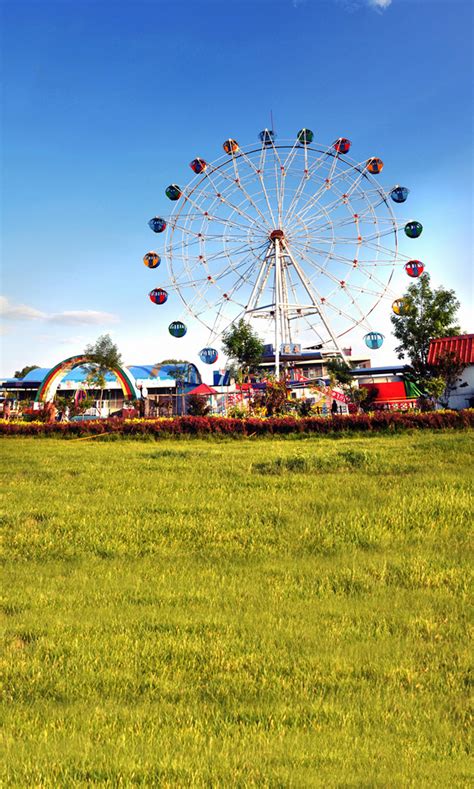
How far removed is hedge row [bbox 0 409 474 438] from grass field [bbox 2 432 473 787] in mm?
8350

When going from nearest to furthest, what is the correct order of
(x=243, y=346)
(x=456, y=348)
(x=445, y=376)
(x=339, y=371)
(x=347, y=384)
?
1. (x=445, y=376)
2. (x=456, y=348)
3. (x=347, y=384)
4. (x=339, y=371)
5. (x=243, y=346)

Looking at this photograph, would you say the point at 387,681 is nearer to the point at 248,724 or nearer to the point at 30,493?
the point at 248,724

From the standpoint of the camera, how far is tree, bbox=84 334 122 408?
44.1m

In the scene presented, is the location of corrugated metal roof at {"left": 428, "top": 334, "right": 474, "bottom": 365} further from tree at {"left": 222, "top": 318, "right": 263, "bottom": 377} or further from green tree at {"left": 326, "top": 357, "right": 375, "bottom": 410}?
tree at {"left": 222, "top": 318, "right": 263, "bottom": 377}

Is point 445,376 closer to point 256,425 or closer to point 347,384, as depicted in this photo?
point 347,384

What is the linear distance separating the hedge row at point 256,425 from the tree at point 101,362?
1992 centimetres

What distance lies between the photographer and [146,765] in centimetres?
304

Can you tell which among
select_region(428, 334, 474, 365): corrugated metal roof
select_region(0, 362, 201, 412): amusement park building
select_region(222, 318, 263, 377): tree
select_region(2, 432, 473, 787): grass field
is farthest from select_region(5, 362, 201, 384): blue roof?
select_region(2, 432, 473, 787): grass field

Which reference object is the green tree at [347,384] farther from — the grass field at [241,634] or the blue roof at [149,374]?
the blue roof at [149,374]

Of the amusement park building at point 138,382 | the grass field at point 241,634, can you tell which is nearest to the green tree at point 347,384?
the grass field at point 241,634

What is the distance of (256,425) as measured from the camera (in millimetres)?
19453

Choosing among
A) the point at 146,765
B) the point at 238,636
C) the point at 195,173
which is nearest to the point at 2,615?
the point at 238,636

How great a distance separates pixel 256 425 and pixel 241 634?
14.8m

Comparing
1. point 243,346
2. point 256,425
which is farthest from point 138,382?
point 256,425
